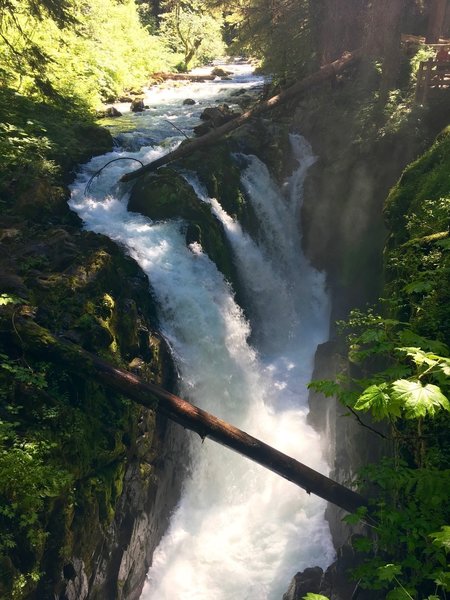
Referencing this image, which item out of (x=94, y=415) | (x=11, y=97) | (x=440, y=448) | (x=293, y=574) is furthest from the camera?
(x=11, y=97)

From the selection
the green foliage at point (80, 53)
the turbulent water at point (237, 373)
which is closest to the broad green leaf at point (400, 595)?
the turbulent water at point (237, 373)

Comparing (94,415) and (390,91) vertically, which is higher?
(390,91)

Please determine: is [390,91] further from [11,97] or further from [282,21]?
[11,97]

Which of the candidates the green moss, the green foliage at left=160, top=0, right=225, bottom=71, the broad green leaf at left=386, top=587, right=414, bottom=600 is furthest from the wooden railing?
the green foliage at left=160, top=0, right=225, bottom=71

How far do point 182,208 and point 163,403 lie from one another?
24.1ft

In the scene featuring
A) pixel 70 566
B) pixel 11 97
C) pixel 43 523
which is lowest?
pixel 70 566

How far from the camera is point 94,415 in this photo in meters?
7.21

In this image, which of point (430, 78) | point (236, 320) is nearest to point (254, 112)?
point (430, 78)

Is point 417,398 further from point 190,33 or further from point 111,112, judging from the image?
point 190,33

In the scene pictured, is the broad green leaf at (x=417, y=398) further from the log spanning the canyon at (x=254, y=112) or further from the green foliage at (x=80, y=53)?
the green foliage at (x=80, y=53)

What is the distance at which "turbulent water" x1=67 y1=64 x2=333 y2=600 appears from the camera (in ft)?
30.7

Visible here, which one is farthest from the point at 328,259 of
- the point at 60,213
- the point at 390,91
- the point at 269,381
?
the point at 60,213

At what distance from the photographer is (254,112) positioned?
17719mm

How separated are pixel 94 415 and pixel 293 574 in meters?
5.37
